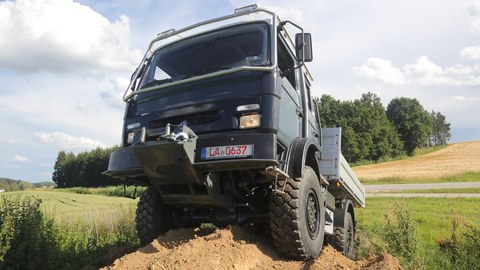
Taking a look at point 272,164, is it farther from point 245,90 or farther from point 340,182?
point 340,182

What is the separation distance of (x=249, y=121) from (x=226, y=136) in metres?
0.28

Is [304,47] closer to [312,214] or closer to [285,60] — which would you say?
[285,60]

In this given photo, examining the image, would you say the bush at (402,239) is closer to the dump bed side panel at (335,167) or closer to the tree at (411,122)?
the dump bed side panel at (335,167)

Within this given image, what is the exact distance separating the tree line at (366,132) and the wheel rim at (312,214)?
55.8m

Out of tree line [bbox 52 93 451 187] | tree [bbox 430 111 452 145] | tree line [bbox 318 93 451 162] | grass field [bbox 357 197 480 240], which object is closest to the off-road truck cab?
grass field [bbox 357 197 480 240]

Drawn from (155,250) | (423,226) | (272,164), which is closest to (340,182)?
(272,164)

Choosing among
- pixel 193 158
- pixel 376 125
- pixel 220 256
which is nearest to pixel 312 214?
pixel 220 256

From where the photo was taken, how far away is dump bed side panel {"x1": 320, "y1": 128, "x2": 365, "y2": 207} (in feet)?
19.0

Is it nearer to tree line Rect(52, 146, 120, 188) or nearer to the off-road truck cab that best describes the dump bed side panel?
the off-road truck cab

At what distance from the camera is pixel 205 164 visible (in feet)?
11.5

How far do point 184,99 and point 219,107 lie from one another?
46 cm

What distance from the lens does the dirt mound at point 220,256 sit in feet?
10.5

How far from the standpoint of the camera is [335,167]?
19.1 ft

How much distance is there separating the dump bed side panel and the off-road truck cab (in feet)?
3.73
